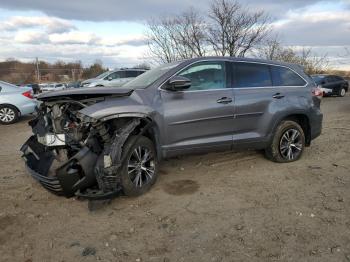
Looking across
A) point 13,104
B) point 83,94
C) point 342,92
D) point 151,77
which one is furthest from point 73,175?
point 342,92

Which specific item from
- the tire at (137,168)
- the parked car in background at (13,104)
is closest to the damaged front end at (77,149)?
the tire at (137,168)

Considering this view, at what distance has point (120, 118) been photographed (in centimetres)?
477

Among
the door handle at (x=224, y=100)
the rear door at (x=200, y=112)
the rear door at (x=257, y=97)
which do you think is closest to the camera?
the rear door at (x=200, y=112)

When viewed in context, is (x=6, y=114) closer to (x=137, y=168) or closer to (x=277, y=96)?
(x=137, y=168)

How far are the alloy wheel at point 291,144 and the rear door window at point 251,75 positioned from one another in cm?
92

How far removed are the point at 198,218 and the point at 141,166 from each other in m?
1.06

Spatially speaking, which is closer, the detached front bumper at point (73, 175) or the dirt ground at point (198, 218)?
the dirt ground at point (198, 218)

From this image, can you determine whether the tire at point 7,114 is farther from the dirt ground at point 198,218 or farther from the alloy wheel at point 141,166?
the alloy wheel at point 141,166

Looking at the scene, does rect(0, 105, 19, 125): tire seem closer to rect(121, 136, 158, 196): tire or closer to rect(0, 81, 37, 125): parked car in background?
rect(0, 81, 37, 125): parked car in background

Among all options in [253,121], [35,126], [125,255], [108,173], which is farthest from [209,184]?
[35,126]

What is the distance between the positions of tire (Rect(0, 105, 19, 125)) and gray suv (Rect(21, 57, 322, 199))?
7.51 meters

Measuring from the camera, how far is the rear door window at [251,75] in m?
5.97

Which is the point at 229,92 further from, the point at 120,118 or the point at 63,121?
the point at 63,121

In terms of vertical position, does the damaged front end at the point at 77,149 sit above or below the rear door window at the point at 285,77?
below
